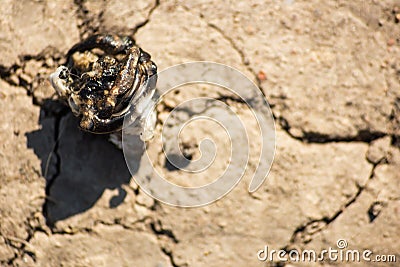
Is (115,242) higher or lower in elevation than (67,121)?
lower

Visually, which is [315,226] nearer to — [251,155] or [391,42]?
[251,155]

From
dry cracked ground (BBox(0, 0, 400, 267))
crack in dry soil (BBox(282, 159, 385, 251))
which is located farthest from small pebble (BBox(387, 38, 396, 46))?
crack in dry soil (BBox(282, 159, 385, 251))

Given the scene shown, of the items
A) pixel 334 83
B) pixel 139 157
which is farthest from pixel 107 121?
pixel 334 83

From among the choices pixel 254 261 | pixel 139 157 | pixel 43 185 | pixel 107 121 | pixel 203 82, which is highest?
pixel 107 121

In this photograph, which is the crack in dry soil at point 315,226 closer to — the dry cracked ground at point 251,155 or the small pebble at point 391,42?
the dry cracked ground at point 251,155

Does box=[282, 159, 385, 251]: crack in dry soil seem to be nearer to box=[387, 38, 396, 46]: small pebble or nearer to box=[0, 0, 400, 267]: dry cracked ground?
box=[0, 0, 400, 267]: dry cracked ground

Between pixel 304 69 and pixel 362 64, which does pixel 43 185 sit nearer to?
pixel 304 69

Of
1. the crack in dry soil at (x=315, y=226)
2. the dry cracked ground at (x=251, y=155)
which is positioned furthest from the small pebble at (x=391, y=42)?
the crack in dry soil at (x=315, y=226)

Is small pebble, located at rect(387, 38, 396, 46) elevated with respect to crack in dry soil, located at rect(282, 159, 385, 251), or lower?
elevated
